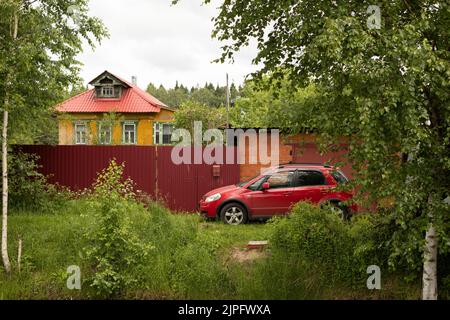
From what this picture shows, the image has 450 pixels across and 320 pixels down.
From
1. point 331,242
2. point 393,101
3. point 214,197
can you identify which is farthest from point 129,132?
point 393,101

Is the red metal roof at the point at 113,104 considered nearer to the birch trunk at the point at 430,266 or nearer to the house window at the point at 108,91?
the house window at the point at 108,91

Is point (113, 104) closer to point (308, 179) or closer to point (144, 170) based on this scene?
point (144, 170)

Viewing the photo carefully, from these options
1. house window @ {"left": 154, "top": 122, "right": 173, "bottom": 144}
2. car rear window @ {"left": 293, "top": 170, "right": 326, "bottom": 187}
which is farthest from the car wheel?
house window @ {"left": 154, "top": 122, "right": 173, "bottom": 144}

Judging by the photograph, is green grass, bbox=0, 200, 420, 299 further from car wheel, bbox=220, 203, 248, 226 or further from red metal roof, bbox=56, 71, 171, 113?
red metal roof, bbox=56, 71, 171, 113

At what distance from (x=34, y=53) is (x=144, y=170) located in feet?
20.4

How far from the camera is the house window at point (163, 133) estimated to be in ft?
103

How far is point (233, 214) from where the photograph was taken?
36.6 feet

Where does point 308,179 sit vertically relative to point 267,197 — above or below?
above

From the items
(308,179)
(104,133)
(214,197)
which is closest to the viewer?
(214,197)

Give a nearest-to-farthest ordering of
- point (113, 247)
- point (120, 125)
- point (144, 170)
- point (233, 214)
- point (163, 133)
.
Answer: point (113, 247)
point (233, 214)
point (144, 170)
point (120, 125)
point (163, 133)

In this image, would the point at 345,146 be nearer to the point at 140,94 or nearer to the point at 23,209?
the point at 23,209

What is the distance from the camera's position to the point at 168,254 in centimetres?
823

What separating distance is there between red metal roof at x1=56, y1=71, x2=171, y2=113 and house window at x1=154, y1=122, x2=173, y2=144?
139 centimetres

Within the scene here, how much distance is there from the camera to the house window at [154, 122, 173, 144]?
1235 inches
